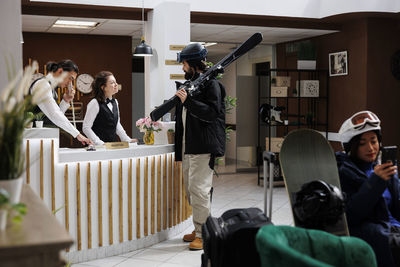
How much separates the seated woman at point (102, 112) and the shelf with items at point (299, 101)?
382 centimetres

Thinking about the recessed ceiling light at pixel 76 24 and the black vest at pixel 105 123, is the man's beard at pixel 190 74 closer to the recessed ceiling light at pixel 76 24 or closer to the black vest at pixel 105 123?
the black vest at pixel 105 123

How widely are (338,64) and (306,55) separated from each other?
1.91ft

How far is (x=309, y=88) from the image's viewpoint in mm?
8766

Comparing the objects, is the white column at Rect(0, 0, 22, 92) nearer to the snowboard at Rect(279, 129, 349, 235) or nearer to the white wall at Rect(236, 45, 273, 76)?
the snowboard at Rect(279, 129, 349, 235)

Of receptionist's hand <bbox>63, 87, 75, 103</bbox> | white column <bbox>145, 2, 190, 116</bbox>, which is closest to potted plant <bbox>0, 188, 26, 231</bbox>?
receptionist's hand <bbox>63, 87, 75, 103</bbox>

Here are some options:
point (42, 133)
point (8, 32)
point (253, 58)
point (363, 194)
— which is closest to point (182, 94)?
point (42, 133)

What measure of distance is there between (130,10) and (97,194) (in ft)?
11.9

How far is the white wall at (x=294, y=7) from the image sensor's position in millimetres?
7297

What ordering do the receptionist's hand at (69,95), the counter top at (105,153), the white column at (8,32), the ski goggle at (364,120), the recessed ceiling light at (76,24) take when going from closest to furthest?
the ski goggle at (364,120) < the white column at (8,32) < the counter top at (105,153) < the receptionist's hand at (69,95) < the recessed ceiling light at (76,24)

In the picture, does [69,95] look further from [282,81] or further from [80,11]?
[282,81]

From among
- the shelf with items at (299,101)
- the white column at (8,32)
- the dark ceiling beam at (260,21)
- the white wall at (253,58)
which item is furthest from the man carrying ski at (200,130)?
the white wall at (253,58)

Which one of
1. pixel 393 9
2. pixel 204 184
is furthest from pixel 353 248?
pixel 393 9

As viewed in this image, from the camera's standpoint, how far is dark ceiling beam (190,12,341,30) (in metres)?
7.56

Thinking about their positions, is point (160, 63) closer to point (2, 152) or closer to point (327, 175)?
point (327, 175)
